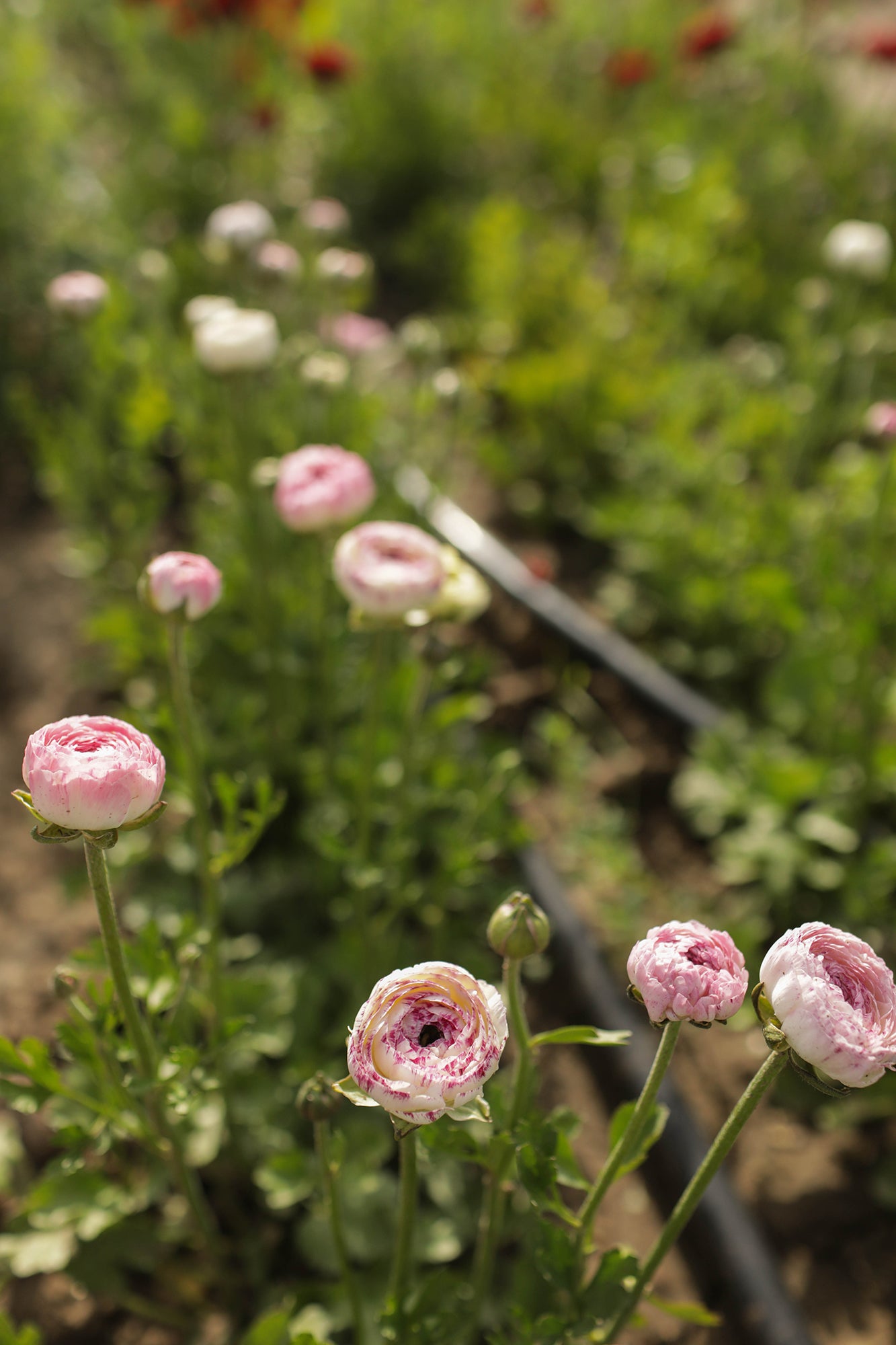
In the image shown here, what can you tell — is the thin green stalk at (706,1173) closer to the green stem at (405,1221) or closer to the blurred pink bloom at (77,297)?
the green stem at (405,1221)

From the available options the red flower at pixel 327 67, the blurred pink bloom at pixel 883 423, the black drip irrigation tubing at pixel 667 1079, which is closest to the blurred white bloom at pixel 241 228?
the black drip irrigation tubing at pixel 667 1079

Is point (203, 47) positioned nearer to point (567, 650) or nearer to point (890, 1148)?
point (567, 650)

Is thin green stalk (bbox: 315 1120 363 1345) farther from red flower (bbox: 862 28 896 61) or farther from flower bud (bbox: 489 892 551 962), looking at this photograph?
red flower (bbox: 862 28 896 61)

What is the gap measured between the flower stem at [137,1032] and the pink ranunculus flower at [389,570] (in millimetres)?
404

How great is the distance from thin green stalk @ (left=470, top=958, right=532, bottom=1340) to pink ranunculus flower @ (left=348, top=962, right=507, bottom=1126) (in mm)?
127

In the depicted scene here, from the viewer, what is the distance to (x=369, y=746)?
4.55 feet

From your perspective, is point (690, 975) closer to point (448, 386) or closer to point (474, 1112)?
point (474, 1112)

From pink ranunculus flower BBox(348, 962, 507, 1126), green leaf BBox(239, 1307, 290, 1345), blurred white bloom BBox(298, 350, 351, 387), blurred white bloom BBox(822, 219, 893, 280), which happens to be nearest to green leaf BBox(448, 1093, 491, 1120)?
pink ranunculus flower BBox(348, 962, 507, 1126)

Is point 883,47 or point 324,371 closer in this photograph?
point 324,371

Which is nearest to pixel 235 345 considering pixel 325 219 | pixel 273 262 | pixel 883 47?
pixel 273 262

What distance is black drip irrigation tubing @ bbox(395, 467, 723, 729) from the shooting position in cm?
233

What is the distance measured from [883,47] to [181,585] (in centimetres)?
372

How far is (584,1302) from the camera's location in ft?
3.27

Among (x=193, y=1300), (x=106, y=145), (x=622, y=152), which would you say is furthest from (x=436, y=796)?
(x=106, y=145)
